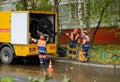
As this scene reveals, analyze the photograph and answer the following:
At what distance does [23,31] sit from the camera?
17.4 m

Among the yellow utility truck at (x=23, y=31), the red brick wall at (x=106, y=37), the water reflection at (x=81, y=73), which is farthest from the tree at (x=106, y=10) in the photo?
the red brick wall at (x=106, y=37)

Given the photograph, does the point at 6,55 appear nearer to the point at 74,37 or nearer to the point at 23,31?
the point at 23,31

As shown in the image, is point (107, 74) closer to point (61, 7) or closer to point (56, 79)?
point (56, 79)

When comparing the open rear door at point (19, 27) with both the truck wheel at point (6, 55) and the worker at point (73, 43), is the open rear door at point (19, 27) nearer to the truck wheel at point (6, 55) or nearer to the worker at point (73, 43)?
the truck wheel at point (6, 55)

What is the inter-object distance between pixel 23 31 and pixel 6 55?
76.6 inches

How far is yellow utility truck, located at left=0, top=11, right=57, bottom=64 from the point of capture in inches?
683

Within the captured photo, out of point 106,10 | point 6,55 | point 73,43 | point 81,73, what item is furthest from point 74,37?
point 81,73

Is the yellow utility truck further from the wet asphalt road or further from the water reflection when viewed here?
the water reflection

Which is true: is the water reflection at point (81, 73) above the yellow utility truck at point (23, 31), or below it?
below

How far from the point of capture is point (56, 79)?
1280 centimetres

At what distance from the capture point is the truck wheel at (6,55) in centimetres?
1820

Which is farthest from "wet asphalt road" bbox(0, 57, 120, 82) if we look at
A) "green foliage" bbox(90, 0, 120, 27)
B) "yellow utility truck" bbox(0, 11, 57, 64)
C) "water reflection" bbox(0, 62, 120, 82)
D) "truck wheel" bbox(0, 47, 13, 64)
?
"green foliage" bbox(90, 0, 120, 27)

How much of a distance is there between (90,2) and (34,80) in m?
18.9

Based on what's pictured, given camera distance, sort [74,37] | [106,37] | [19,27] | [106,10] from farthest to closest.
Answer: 1. [106,37]
2. [106,10]
3. [74,37]
4. [19,27]
